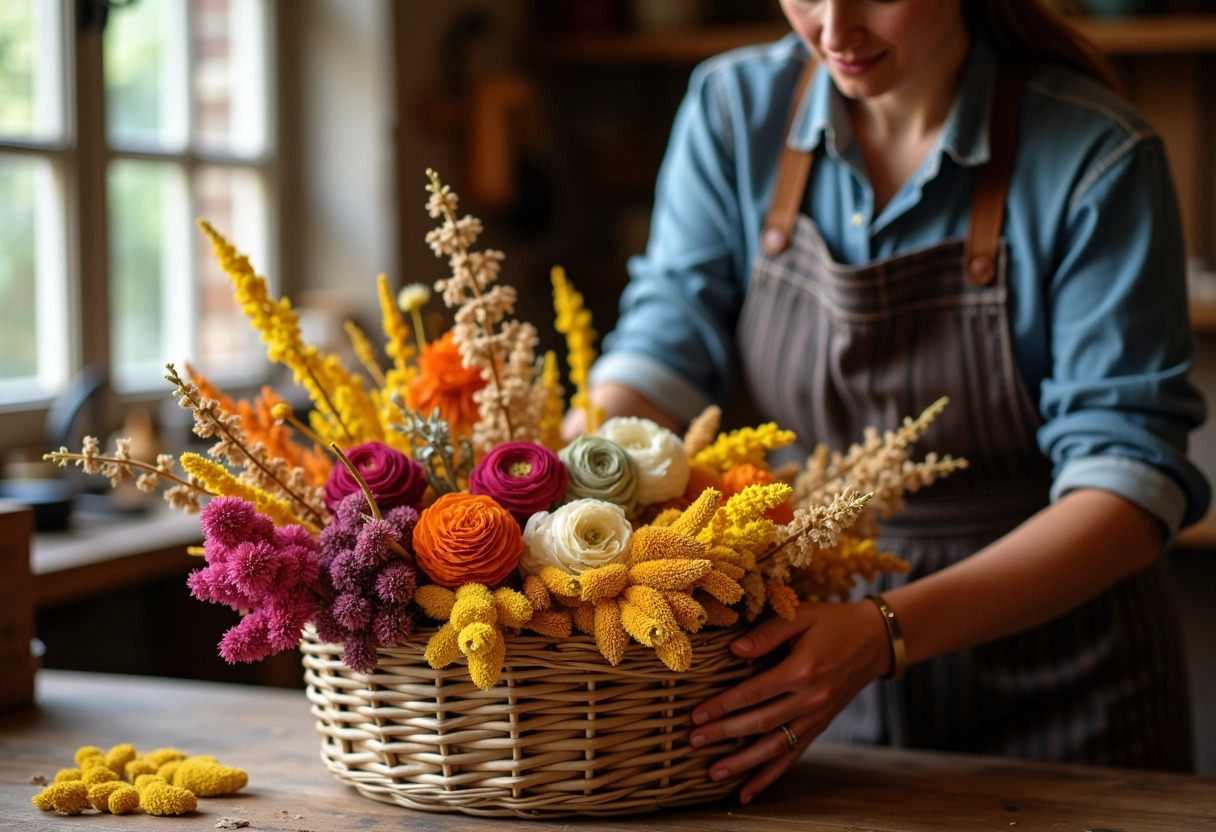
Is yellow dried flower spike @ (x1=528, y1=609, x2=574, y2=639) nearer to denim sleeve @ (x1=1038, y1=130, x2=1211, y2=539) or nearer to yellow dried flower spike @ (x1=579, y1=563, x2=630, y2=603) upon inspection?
yellow dried flower spike @ (x1=579, y1=563, x2=630, y2=603)

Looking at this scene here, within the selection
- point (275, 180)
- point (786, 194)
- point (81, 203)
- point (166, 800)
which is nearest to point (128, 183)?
point (81, 203)

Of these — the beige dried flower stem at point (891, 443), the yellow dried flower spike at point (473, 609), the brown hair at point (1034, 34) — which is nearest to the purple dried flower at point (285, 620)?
the yellow dried flower spike at point (473, 609)

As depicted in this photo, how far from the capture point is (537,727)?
0.87 meters

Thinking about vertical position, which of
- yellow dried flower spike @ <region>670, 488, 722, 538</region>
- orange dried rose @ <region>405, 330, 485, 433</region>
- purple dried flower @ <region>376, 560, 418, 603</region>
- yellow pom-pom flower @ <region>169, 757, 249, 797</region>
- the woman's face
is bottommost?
yellow pom-pom flower @ <region>169, 757, 249, 797</region>

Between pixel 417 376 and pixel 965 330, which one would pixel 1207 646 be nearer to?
pixel 965 330

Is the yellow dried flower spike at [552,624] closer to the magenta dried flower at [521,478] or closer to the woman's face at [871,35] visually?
the magenta dried flower at [521,478]

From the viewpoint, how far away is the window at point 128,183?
223cm

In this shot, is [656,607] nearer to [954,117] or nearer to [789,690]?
[789,690]

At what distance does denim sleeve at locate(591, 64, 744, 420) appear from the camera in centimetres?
146

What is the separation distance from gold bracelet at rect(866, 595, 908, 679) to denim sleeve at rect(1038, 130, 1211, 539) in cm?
26

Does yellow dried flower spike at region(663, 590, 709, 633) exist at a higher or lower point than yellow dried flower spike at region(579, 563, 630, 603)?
lower

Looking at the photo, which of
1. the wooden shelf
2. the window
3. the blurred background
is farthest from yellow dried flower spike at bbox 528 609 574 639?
the wooden shelf

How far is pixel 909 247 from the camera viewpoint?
1.38 m

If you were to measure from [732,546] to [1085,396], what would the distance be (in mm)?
508
